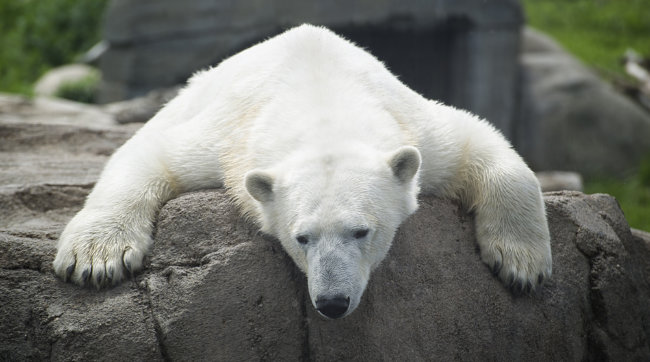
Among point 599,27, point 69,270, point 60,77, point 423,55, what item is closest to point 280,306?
point 69,270

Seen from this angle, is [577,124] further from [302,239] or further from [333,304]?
[333,304]

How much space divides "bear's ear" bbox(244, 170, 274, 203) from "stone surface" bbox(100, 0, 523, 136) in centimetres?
759

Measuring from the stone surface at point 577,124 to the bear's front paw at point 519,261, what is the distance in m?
7.51

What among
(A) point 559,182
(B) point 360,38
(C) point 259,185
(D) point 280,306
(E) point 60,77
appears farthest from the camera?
(E) point 60,77

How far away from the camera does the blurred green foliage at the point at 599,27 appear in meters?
13.6

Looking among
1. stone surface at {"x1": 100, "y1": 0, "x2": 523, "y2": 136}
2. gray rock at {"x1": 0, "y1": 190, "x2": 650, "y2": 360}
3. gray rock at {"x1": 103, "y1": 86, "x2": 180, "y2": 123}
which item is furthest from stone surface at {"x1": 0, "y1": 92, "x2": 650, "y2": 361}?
stone surface at {"x1": 100, "y1": 0, "x2": 523, "y2": 136}

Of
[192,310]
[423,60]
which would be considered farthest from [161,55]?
[192,310]

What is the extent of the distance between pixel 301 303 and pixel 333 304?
2.07ft

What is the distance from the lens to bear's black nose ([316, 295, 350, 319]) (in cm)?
329

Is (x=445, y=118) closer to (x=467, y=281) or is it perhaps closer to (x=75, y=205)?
(x=467, y=281)

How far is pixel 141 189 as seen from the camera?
429 cm

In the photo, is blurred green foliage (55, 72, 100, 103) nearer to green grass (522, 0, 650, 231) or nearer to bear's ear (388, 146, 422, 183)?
green grass (522, 0, 650, 231)

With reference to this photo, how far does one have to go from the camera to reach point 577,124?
449 inches

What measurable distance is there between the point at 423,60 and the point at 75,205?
25.4ft
